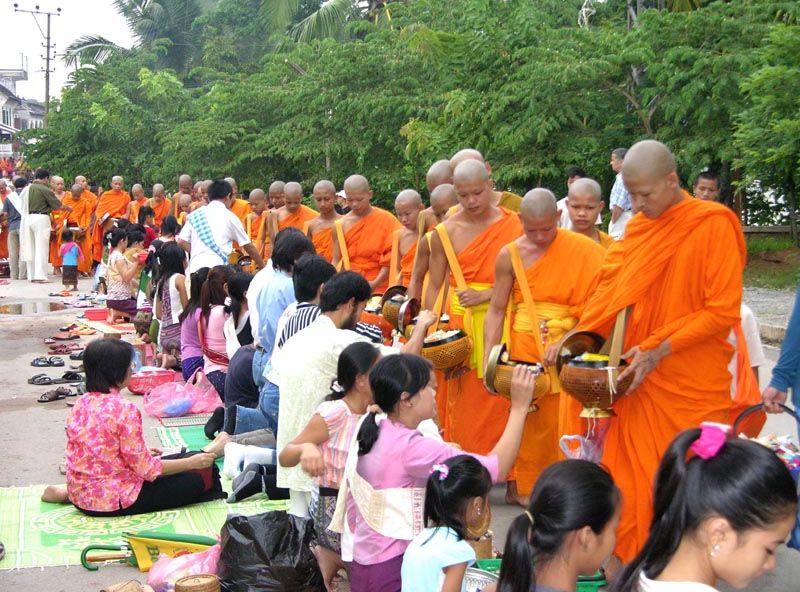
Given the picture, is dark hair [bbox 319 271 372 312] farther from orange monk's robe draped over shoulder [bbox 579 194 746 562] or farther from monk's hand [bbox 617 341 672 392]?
monk's hand [bbox 617 341 672 392]

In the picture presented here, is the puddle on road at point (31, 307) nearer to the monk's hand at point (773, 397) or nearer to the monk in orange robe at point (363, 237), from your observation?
the monk in orange robe at point (363, 237)

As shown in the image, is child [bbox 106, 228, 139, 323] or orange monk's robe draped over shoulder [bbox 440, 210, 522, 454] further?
child [bbox 106, 228, 139, 323]

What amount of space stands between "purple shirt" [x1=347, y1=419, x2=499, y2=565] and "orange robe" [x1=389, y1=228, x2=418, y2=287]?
466 centimetres

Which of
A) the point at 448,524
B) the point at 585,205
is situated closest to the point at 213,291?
the point at 585,205

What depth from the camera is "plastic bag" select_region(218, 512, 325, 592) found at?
16.2ft

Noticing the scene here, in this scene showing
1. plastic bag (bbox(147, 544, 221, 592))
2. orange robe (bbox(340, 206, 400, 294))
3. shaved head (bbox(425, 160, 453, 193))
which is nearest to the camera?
plastic bag (bbox(147, 544, 221, 592))

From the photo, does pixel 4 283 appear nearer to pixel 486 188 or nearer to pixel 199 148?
pixel 199 148

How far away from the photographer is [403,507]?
4395 mm

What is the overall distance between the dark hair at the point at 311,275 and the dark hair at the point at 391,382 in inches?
80.3

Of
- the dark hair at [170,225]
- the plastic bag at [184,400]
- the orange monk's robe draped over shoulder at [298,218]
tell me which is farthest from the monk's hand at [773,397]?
the dark hair at [170,225]

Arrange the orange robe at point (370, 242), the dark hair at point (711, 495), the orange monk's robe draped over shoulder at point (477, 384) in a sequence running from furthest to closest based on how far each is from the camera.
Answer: the orange robe at point (370, 242) < the orange monk's robe draped over shoulder at point (477, 384) < the dark hair at point (711, 495)

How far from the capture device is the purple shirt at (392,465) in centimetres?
430

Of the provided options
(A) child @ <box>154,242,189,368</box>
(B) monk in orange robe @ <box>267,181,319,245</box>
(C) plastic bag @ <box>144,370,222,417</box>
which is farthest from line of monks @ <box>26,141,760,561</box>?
(B) monk in orange robe @ <box>267,181,319,245</box>

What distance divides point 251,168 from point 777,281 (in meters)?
10.9
